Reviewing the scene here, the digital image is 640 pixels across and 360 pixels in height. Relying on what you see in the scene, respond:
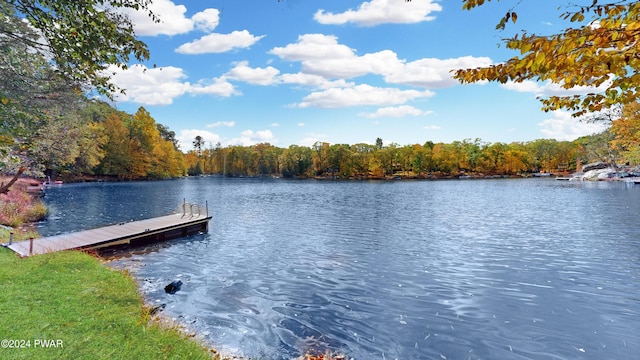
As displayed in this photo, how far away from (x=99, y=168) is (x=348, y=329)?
115 meters

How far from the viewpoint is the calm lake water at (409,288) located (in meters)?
10.6

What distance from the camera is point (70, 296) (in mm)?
11102

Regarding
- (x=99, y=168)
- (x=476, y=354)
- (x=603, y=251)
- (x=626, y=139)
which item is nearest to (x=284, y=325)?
(x=476, y=354)

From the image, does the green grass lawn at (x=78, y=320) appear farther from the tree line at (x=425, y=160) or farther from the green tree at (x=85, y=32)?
the tree line at (x=425, y=160)

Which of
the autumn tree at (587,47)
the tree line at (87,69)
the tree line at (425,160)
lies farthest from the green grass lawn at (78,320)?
the tree line at (425,160)

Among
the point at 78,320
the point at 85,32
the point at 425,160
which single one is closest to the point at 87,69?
the point at 85,32

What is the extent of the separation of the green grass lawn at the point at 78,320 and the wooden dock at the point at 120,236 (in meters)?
5.48

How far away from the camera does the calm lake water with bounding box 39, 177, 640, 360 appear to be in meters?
10.6

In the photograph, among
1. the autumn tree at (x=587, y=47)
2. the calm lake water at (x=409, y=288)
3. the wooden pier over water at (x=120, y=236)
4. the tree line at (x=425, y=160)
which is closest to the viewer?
the autumn tree at (x=587, y=47)

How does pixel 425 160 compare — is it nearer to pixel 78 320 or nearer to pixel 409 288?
pixel 409 288

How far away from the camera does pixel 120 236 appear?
22.7m

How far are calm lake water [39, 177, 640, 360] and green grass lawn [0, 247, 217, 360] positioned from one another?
1.65 meters

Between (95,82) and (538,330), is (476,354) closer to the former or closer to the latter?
(538,330)

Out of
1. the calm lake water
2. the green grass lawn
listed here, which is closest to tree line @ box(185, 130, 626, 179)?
the calm lake water
